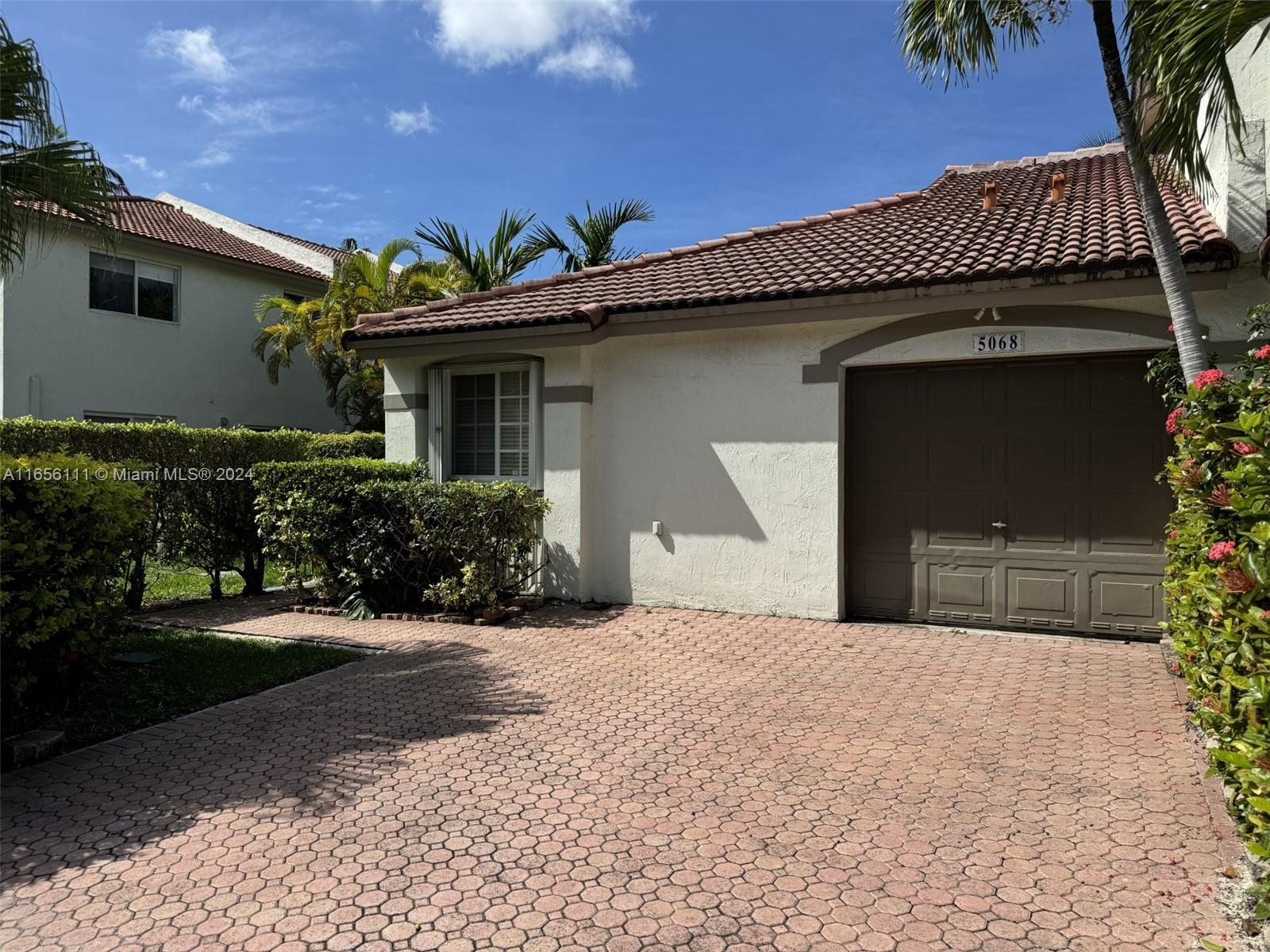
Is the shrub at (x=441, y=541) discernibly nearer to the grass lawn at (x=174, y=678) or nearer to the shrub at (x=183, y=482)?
the grass lawn at (x=174, y=678)

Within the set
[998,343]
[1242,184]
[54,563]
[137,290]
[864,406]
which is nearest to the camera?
[54,563]

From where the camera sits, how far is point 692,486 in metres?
9.51

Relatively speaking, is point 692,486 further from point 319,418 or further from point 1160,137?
point 319,418

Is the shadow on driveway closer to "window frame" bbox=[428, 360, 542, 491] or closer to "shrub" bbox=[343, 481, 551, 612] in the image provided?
"shrub" bbox=[343, 481, 551, 612]

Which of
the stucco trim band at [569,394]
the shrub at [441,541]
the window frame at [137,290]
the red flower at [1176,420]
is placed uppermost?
the window frame at [137,290]

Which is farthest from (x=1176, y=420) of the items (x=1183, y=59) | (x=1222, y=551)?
(x=1222, y=551)

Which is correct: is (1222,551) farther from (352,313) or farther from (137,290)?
(137,290)

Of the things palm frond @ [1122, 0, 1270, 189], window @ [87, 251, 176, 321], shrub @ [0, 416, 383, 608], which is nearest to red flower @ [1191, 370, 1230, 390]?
palm frond @ [1122, 0, 1270, 189]

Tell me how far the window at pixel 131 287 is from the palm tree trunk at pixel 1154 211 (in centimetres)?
1674

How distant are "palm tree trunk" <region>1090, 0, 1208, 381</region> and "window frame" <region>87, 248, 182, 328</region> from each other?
16462 millimetres

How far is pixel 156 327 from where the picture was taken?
57.9 ft

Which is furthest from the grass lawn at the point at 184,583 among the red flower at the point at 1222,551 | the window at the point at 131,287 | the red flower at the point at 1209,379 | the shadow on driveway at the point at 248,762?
the red flower at the point at 1222,551

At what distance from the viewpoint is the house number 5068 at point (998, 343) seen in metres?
7.96

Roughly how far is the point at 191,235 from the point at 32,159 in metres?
14.2
